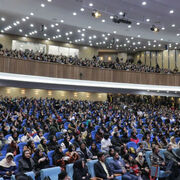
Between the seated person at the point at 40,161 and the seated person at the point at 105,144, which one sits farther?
the seated person at the point at 105,144

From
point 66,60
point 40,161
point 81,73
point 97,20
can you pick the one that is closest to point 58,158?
point 40,161

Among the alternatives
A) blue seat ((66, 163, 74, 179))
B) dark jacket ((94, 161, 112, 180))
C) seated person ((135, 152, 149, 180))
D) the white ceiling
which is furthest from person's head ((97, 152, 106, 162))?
the white ceiling

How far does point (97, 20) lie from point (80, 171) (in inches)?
539

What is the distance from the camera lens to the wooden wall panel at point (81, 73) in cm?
1482

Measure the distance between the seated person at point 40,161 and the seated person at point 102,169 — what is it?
3.23 feet

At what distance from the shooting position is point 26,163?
Answer: 4559mm

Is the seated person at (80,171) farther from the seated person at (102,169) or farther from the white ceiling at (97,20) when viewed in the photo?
the white ceiling at (97,20)

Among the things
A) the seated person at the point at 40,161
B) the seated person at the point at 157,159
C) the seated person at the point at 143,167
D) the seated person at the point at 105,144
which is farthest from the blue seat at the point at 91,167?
the seated person at the point at 105,144

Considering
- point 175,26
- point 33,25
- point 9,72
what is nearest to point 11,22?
point 33,25

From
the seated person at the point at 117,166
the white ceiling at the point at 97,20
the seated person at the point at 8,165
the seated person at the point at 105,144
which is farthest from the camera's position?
the white ceiling at the point at 97,20

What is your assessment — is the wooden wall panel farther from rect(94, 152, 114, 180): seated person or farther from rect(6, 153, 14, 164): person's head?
rect(94, 152, 114, 180): seated person

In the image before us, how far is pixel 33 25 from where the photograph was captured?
17.7 meters

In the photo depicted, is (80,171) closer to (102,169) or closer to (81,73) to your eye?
(102,169)

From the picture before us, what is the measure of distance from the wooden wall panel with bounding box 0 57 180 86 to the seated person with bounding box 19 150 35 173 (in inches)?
424
